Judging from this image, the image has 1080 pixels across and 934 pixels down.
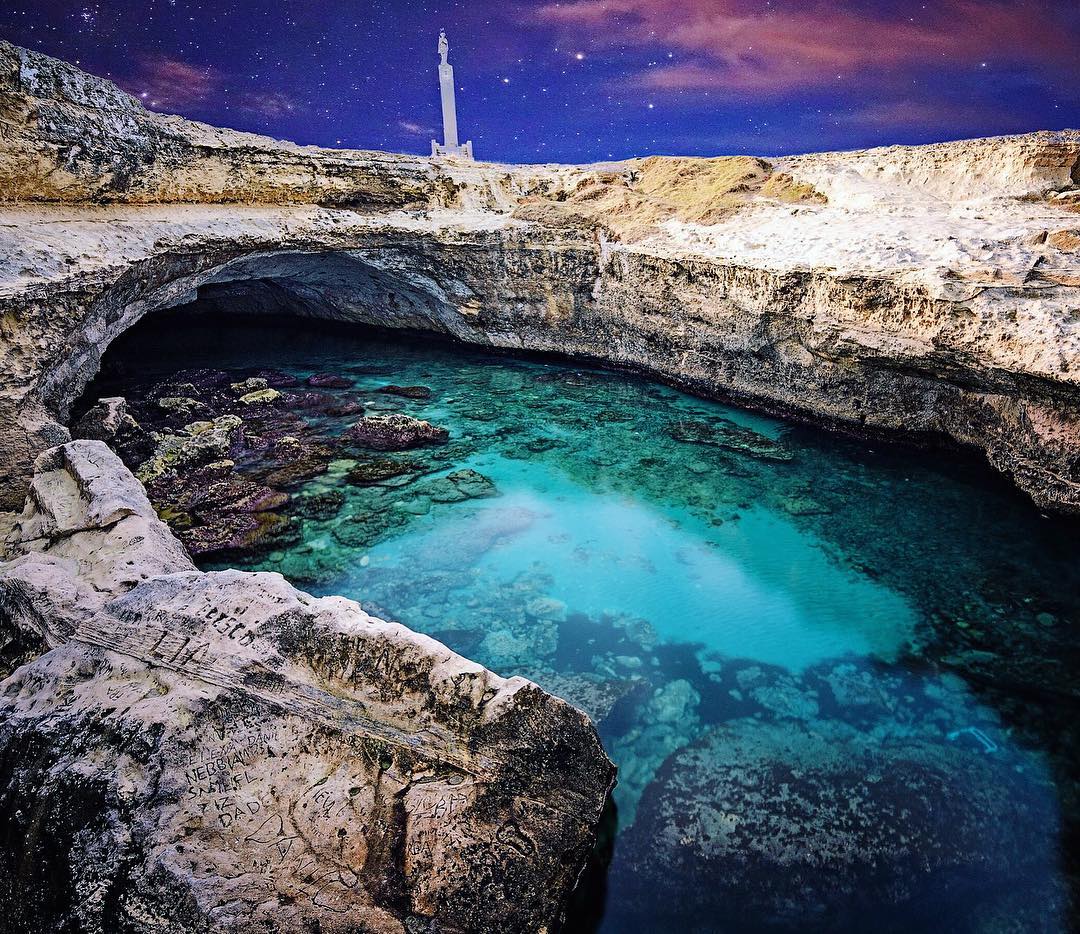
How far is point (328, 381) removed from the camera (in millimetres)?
12094

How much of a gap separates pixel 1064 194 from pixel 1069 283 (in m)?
2.48

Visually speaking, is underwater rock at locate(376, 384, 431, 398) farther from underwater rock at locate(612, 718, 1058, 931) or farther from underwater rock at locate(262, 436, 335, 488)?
underwater rock at locate(612, 718, 1058, 931)

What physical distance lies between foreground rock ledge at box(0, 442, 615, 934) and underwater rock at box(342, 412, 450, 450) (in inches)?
229

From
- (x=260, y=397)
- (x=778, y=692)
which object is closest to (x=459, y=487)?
(x=778, y=692)

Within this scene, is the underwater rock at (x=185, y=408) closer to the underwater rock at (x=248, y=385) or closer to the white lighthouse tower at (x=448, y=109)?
the underwater rock at (x=248, y=385)

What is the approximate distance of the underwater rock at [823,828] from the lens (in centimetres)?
345

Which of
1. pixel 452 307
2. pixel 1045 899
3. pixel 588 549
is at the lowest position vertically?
pixel 1045 899

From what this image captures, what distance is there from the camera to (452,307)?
14.0m

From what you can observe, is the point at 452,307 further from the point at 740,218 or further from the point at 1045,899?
the point at 1045,899

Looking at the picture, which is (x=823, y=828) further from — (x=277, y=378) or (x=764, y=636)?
(x=277, y=378)

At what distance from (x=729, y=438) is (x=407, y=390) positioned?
630cm

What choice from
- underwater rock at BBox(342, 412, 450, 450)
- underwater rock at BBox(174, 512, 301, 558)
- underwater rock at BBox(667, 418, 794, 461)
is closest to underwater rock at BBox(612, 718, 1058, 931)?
underwater rock at BBox(174, 512, 301, 558)

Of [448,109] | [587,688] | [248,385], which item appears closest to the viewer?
[587,688]

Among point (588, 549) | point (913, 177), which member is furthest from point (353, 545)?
point (913, 177)
